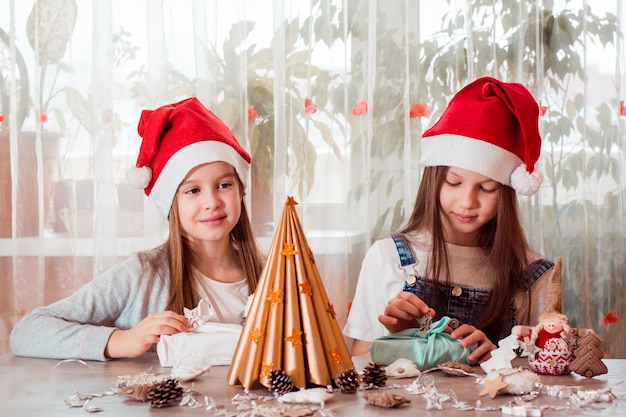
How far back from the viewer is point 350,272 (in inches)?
83.7

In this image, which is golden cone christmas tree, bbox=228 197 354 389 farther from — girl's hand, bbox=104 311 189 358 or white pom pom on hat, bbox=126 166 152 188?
white pom pom on hat, bbox=126 166 152 188

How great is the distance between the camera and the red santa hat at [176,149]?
58.6 inches

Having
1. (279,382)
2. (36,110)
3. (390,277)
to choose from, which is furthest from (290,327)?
(36,110)

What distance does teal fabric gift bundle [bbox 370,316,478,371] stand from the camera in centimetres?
122

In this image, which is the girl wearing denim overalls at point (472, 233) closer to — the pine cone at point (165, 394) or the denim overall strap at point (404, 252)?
the denim overall strap at point (404, 252)

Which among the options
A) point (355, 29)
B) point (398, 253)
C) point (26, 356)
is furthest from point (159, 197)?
point (355, 29)

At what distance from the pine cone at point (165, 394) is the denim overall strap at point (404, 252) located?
80 cm

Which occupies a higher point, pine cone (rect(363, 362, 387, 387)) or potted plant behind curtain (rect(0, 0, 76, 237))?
potted plant behind curtain (rect(0, 0, 76, 237))

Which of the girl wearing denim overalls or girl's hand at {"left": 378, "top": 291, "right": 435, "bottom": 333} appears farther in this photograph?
the girl wearing denim overalls

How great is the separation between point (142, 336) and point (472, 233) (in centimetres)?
76

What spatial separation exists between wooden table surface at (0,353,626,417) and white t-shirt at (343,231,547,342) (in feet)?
1.40

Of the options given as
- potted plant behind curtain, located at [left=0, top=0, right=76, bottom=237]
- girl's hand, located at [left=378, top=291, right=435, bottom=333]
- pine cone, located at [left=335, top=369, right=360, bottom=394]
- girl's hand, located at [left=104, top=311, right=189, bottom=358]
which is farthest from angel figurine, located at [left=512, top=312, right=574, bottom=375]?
potted plant behind curtain, located at [left=0, top=0, right=76, bottom=237]

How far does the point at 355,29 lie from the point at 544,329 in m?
1.15

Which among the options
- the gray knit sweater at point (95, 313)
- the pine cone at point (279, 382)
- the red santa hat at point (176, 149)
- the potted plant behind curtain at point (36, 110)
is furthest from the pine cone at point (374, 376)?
the potted plant behind curtain at point (36, 110)
